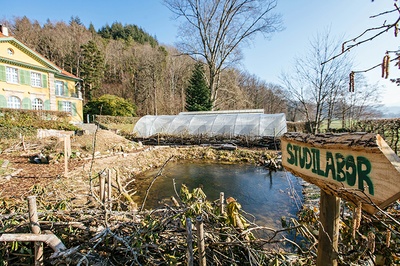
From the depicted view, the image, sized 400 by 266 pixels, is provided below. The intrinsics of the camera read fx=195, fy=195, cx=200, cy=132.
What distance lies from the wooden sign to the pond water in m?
2.99

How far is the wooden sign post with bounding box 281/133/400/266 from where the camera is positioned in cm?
73

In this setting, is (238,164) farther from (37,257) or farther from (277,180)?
(37,257)

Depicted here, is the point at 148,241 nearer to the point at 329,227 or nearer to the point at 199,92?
the point at 329,227

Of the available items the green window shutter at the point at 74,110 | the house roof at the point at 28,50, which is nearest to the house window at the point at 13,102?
the house roof at the point at 28,50

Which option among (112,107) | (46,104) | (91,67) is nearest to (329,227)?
(46,104)

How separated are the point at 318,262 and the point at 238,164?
28.2 ft

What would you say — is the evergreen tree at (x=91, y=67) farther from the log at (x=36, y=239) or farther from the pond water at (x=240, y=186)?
the log at (x=36, y=239)

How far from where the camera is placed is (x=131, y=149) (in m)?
11.1

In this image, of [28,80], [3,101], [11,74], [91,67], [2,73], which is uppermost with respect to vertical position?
[91,67]

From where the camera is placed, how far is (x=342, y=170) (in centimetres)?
89

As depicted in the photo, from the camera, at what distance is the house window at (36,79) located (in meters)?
19.6

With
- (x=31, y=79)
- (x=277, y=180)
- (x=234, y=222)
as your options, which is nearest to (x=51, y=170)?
(x=234, y=222)

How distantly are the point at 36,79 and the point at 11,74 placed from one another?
6.88 ft

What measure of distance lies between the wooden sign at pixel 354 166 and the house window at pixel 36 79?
2578 centimetres
